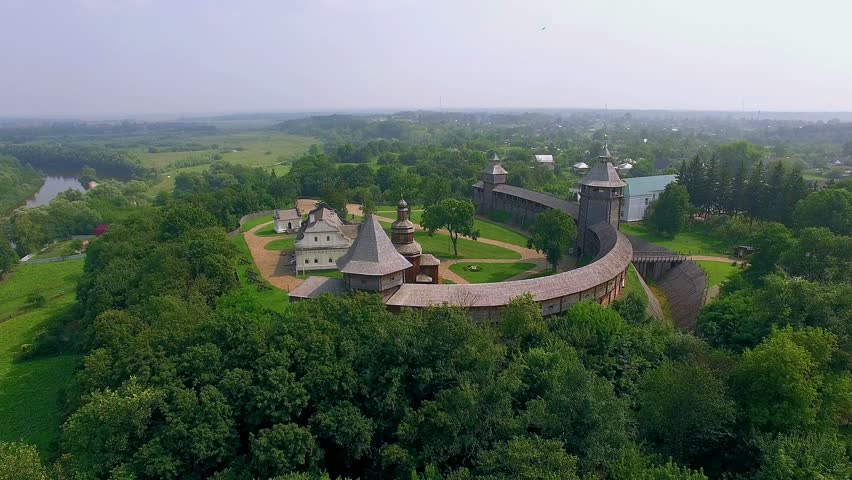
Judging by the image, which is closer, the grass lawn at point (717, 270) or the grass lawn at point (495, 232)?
the grass lawn at point (717, 270)

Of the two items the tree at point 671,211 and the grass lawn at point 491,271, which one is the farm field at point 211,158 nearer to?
the grass lawn at point 491,271

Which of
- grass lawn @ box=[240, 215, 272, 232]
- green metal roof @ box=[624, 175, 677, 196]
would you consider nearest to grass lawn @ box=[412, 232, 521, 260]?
green metal roof @ box=[624, 175, 677, 196]

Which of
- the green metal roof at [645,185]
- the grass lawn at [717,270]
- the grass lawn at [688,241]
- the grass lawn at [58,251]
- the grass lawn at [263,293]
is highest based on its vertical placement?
the green metal roof at [645,185]

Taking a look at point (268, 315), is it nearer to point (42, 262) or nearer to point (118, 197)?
point (42, 262)

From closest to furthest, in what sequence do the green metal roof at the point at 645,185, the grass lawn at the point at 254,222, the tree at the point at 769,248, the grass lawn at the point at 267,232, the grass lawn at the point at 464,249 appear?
1. the tree at the point at 769,248
2. the grass lawn at the point at 464,249
3. the grass lawn at the point at 267,232
4. the grass lawn at the point at 254,222
5. the green metal roof at the point at 645,185

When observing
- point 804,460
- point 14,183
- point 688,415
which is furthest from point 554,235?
point 14,183

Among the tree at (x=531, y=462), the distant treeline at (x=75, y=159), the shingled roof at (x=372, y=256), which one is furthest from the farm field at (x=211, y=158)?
the tree at (x=531, y=462)

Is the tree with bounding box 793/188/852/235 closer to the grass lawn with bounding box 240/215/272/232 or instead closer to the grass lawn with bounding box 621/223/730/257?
the grass lawn with bounding box 621/223/730/257
